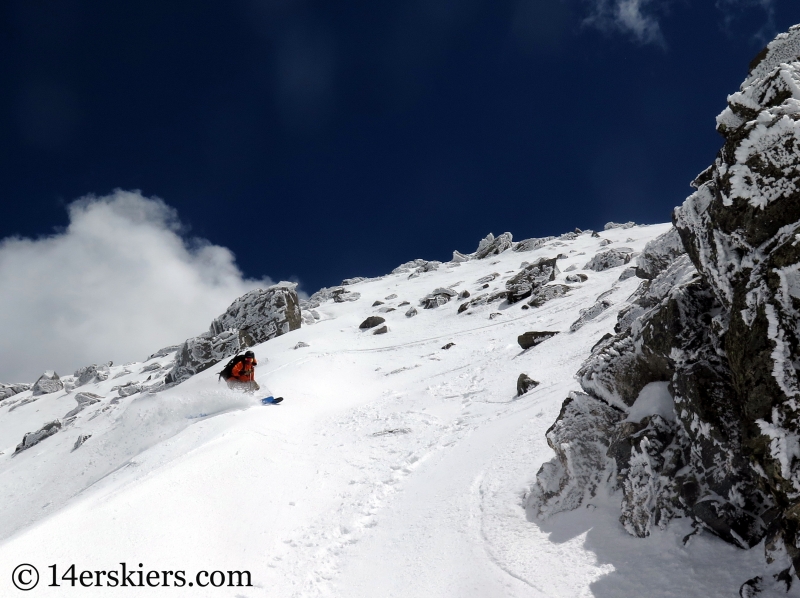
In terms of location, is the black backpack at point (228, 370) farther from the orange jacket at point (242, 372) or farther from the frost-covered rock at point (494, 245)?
the frost-covered rock at point (494, 245)

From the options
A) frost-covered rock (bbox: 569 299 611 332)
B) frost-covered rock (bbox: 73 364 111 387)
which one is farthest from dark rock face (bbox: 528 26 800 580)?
frost-covered rock (bbox: 73 364 111 387)

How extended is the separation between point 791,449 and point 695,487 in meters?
1.54

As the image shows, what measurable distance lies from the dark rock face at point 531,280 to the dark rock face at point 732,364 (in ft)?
85.8

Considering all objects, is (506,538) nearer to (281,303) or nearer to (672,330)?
(672,330)

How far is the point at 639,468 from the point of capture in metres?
6.14

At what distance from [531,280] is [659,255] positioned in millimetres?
18700

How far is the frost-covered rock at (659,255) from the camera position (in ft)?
53.5

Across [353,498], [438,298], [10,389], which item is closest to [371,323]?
[438,298]

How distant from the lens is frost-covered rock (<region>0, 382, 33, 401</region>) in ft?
161

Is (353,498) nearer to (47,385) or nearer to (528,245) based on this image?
(47,385)

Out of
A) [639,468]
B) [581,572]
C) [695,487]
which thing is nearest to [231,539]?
[581,572]

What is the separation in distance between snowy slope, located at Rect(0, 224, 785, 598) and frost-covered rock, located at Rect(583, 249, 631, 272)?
63.7 ft

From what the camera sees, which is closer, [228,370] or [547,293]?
[228,370]

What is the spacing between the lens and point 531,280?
35.5 meters
